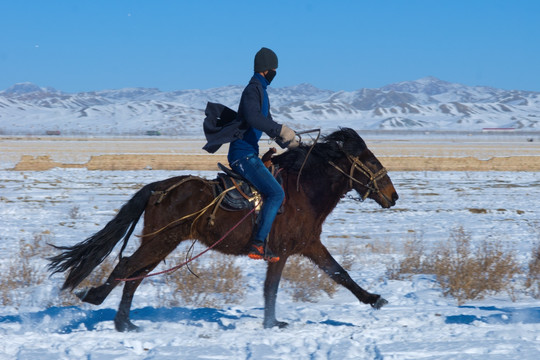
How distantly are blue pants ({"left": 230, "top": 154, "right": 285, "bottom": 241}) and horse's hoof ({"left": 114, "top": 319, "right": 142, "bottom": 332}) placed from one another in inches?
54.7

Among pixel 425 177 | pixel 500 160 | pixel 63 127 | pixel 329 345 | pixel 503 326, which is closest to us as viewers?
pixel 329 345

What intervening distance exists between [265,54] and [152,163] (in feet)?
87.3

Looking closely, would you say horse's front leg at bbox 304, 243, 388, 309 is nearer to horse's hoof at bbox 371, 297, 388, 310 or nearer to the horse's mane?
horse's hoof at bbox 371, 297, 388, 310

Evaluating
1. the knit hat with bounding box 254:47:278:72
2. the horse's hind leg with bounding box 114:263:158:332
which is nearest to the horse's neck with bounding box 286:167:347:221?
the knit hat with bounding box 254:47:278:72

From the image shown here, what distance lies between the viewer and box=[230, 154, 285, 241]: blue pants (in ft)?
18.1

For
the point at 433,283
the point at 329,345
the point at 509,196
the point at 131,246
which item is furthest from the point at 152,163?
the point at 329,345

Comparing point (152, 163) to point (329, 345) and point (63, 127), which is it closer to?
point (329, 345)

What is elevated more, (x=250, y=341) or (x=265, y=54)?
(x=265, y=54)

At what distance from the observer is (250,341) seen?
17.2ft

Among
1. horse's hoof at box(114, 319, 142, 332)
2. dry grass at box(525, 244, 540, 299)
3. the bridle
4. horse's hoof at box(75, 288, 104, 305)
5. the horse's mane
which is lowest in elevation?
horse's hoof at box(114, 319, 142, 332)

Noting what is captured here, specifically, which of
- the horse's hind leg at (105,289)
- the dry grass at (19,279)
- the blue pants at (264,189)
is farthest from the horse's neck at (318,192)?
the dry grass at (19,279)

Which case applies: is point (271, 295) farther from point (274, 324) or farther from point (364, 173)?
point (364, 173)

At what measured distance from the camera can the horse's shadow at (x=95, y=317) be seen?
227 inches

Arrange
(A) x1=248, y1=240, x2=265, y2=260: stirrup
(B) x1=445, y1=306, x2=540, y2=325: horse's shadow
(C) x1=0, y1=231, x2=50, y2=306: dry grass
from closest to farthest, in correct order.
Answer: (A) x1=248, y1=240, x2=265, y2=260: stirrup
(B) x1=445, y1=306, x2=540, y2=325: horse's shadow
(C) x1=0, y1=231, x2=50, y2=306: dry grass
